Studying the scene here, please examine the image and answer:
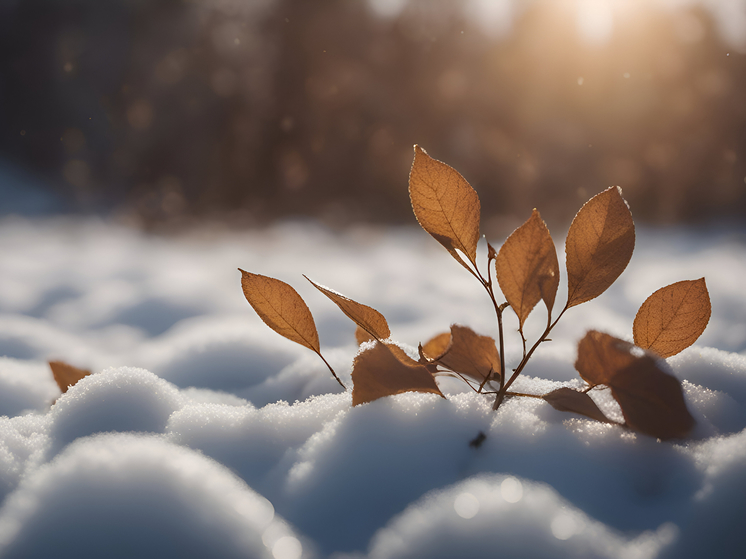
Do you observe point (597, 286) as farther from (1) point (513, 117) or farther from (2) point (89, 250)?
(1) point (513, 117)

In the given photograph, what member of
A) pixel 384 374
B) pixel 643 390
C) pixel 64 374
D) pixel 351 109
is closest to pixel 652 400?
pixel 643 390

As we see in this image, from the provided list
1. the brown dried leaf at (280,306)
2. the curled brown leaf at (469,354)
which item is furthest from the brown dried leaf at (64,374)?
the curled brown leaf at (469,354)

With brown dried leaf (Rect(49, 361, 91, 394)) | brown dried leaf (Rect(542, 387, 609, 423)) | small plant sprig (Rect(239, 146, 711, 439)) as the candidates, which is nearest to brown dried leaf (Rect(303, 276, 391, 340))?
small plant sprig (Rect(239, 146, 711, 439))

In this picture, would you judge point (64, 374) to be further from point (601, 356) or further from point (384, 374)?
point (601, 356)

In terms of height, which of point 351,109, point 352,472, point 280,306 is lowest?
point 352,472

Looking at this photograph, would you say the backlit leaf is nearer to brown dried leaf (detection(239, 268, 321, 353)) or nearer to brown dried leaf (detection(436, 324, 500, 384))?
brown dried leaf (detection(436, 324, 500, 384))
